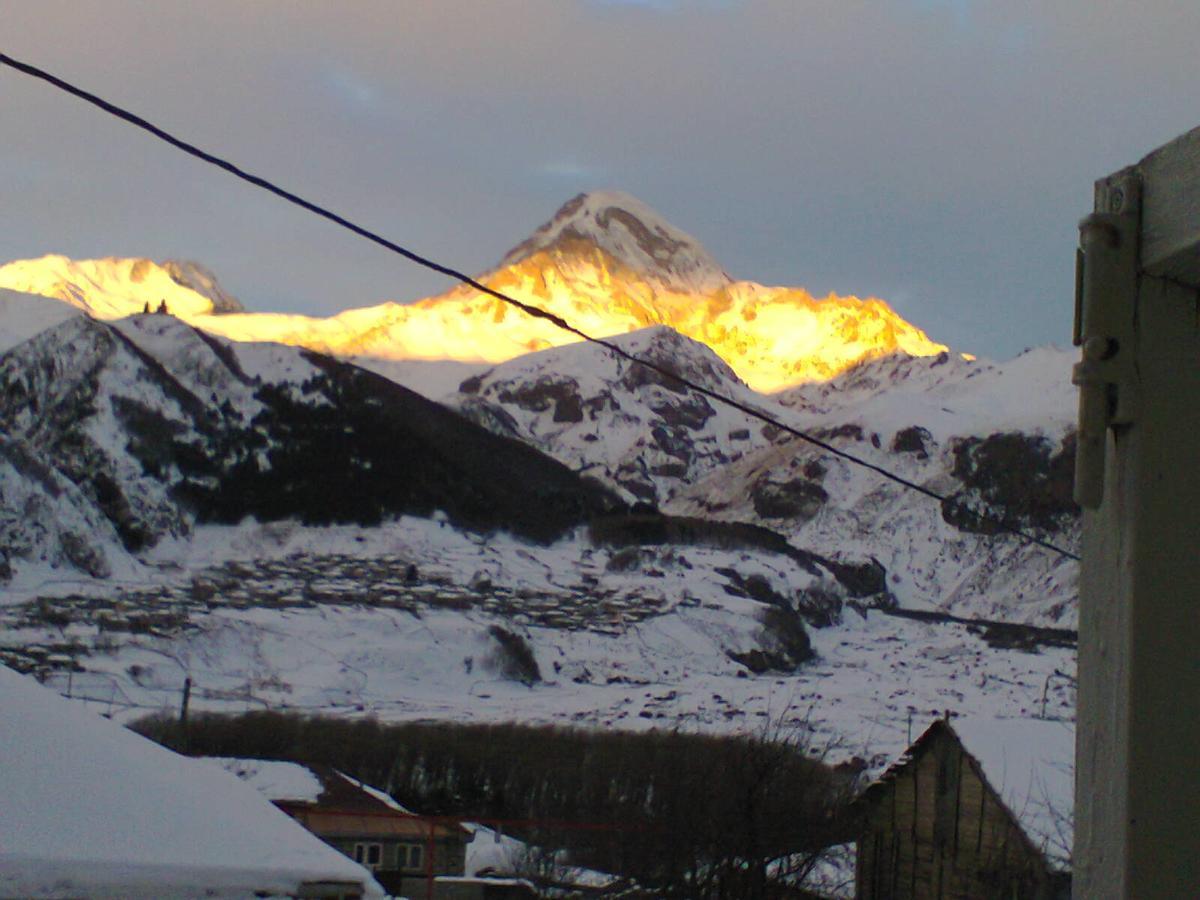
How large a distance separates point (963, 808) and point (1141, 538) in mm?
19998

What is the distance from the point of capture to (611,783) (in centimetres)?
3095

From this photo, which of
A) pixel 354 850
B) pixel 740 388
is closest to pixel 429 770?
pixel 354 850

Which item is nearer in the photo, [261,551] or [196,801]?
[196,801]

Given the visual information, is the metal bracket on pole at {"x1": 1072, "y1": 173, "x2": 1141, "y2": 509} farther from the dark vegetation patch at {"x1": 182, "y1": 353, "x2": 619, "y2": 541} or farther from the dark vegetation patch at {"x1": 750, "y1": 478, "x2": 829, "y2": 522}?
the dark vegetation patch at {"x1": 750, "y1": 478, "x2": 829, "y2": 522}

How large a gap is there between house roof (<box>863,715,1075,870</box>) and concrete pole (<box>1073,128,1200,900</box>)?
663 inches

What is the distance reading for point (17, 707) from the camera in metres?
7.11

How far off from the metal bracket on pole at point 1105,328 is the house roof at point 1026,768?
55.6 ft

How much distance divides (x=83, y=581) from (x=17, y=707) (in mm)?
46173

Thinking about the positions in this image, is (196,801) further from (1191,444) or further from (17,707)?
(1191,444)

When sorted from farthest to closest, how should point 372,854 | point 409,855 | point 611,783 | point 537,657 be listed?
point 537,657
point 611,783
point 409,855
point 372,854

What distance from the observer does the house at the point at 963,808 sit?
19688 mm

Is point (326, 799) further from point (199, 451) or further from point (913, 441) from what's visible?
point (913, 441)

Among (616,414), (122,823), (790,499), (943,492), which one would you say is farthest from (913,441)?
(122,823)

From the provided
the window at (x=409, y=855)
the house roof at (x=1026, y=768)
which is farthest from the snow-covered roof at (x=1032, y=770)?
the window at (x=409, y=855)
